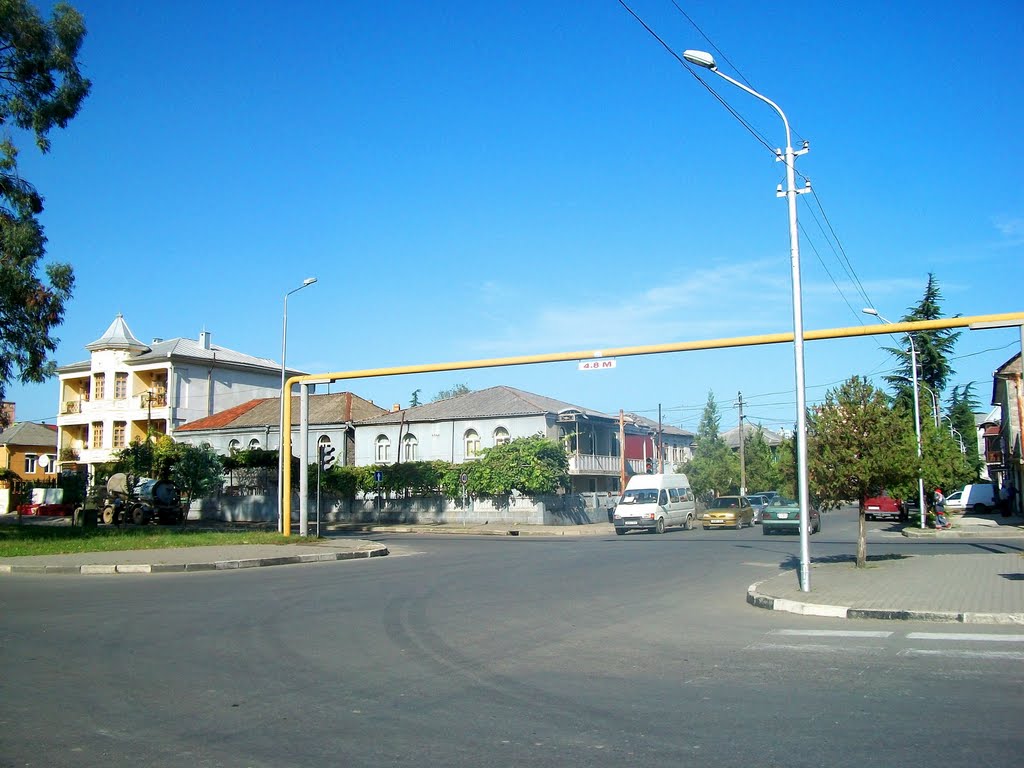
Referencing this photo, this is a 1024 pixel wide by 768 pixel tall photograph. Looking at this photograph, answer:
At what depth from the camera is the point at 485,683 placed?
25.8 feet

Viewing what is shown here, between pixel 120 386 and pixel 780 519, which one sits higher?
pixel 120 386

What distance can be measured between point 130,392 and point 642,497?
43.2 metres

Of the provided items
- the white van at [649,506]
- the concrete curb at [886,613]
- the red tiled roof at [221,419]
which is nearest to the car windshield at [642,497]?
the white van at [649,506]

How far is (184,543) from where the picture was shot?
85.4 feet

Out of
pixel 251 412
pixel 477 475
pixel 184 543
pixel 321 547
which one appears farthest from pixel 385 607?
pixel 251 412

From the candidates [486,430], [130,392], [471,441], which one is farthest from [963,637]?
[130,392]

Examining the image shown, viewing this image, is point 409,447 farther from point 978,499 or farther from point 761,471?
point 978,499

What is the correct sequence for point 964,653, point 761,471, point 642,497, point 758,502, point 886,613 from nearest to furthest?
point 964,653 → point 886,613 → point 642,497 → point 758,502 → point 761,471

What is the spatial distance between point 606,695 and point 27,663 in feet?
18.8

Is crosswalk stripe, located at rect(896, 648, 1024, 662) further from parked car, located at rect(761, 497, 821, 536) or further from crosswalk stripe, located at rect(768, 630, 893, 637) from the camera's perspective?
parked car, located at rect(761, 497, 821, 536)

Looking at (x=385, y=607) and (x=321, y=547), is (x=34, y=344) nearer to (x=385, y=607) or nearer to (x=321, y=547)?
(x=321, y=547)

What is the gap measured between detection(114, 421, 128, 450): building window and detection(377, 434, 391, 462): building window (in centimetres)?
2065

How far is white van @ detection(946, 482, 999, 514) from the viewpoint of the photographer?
5547 centimetres

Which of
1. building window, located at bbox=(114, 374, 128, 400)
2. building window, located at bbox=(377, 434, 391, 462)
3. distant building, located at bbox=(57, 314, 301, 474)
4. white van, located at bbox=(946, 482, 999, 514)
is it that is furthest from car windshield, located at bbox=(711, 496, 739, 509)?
building window, located at bbox=(114, 374, 128, 400)
